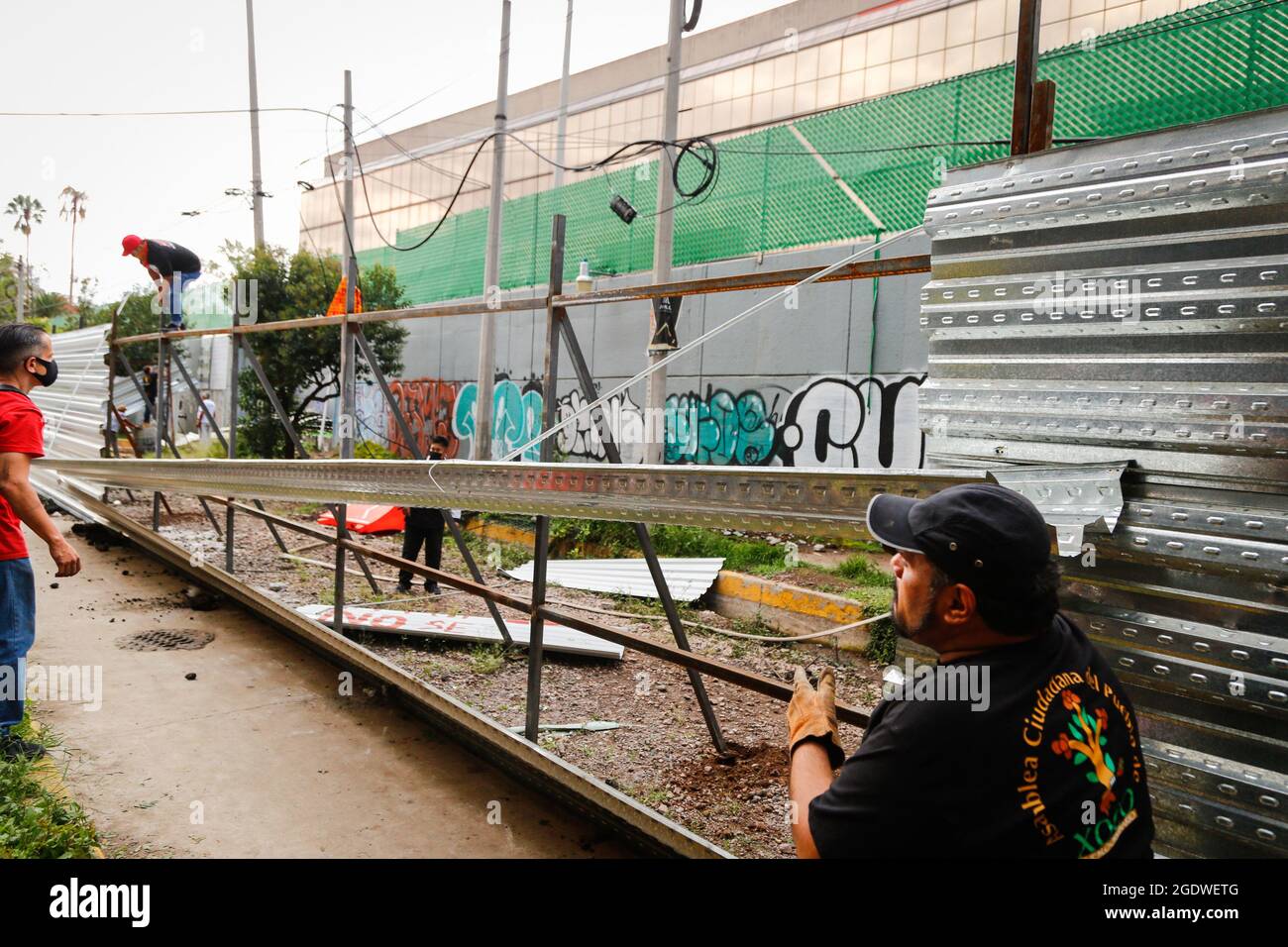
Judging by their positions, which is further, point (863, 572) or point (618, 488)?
point (863, 572)

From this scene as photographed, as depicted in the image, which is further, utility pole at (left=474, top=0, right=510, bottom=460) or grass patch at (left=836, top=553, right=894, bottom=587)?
utility pole at (left=474, top=0, right=510, bottom=460)

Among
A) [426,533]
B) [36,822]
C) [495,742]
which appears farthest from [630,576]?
[36,822]

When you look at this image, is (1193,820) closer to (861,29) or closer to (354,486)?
(354,486)

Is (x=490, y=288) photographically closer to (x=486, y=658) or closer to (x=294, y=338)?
(x=294, y=338)

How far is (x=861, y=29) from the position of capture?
53.9 ft

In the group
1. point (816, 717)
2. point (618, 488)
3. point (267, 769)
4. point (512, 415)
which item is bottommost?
point (267, 769)

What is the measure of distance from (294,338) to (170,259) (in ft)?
26.1

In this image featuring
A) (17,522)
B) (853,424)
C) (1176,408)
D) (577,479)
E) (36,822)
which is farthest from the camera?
(853,424)

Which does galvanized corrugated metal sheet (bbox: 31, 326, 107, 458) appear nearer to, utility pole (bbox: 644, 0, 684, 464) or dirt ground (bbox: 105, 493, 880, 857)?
dirt ground (bbox: 105, 493, 880, 857)

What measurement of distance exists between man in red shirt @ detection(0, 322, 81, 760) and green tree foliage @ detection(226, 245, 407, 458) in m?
12.2

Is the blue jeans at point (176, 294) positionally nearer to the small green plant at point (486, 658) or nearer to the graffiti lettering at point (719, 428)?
the small green plant at point (486, 658)

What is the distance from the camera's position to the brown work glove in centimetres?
164

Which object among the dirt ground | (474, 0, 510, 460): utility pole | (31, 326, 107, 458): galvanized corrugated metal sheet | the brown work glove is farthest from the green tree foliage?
the brown work glove

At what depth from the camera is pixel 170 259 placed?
7.70 m
